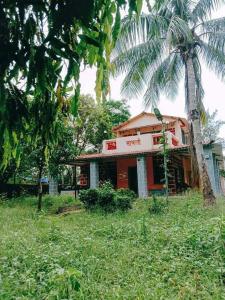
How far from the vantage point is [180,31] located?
432 inches

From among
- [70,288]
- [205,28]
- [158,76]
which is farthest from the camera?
[158,76]

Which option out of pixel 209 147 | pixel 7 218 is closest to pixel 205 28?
pixel 209 147

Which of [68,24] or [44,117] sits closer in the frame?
A: [68,24]

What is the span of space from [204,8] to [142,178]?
8.70 metres

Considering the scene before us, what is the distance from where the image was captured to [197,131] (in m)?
11.8

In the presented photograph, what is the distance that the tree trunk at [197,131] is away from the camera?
1137cm

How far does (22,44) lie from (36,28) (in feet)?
0.70

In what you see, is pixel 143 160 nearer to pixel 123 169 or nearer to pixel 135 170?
pixel 135 170

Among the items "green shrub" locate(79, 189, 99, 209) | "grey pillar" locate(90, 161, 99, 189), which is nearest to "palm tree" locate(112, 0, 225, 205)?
"green shrub" locate(79, 189, 99, 209)

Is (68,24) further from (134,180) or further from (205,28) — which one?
(134,180)

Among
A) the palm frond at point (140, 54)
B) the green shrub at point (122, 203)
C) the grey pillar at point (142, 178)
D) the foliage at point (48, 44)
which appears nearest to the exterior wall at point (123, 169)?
the grey pillar at point (142, 178)

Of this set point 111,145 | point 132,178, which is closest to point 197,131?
point 111,145

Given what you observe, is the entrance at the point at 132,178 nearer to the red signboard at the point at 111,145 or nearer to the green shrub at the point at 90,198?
the red signboard at the point at 111,145

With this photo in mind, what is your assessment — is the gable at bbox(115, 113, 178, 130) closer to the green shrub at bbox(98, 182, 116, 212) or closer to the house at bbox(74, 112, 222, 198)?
the house at bbox(74, 112, 222, 198)
